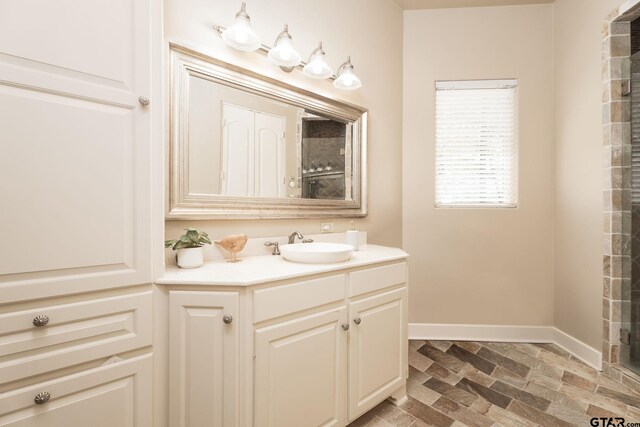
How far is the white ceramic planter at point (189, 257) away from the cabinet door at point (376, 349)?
749 millimetres

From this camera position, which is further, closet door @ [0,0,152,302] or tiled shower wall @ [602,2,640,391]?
tiled shower wall @ [602,2,640,391]

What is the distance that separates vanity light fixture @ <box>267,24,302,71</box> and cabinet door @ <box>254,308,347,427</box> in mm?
1395

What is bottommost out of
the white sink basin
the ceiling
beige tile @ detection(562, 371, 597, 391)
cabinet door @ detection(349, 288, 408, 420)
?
beige tile @ detection(562, 371, 597, 391)

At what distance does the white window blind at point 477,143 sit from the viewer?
2.64 m

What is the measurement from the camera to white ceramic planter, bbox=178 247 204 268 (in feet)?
4.33

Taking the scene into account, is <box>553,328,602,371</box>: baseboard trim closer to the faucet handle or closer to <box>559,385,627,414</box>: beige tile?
<box>559,385,627,414</box>: beige tile

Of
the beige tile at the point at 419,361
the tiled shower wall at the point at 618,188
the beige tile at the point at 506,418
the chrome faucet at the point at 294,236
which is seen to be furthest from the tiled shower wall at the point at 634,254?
the chrome faucet at the point at 294,236

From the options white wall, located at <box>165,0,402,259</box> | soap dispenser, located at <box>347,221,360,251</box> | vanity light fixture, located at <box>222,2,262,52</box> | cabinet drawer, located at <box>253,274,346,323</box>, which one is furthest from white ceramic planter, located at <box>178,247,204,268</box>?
vanity light fixture, located at <box>222,2,262,52</box>

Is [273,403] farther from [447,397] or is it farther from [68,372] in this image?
[447,397]

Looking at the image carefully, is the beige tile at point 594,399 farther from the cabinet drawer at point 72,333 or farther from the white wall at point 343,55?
the cabinet drawer at point 72,333

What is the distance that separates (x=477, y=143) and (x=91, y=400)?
297 centimetres

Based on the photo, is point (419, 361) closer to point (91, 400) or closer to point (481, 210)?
point (481, 210)

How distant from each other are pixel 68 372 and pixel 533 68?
355 centimetres

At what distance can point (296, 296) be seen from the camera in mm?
1265
